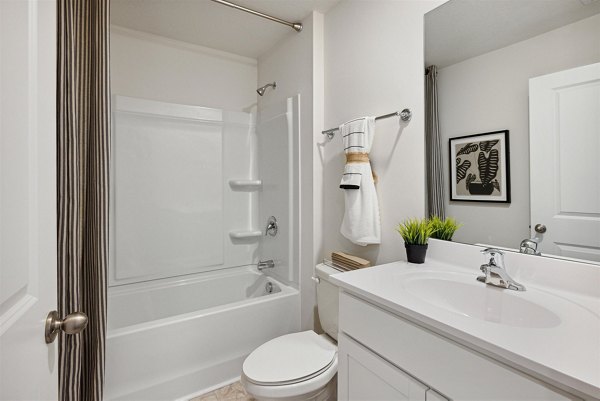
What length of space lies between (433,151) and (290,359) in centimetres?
118

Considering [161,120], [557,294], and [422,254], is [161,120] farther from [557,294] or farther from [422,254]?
[557,294]

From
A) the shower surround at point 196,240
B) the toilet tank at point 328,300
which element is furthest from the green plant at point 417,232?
the shower surround at point 196,240

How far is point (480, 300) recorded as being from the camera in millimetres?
1030

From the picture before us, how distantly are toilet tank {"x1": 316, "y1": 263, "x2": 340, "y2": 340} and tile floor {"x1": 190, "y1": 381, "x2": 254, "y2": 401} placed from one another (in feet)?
2.12

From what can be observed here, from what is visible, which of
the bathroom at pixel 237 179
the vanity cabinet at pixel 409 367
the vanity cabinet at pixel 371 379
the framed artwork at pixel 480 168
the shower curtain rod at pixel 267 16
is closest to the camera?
the bathroom at pixel 237 179

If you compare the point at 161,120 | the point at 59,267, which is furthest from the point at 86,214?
the point at 161,120

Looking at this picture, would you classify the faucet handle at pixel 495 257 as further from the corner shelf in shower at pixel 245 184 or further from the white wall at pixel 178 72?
the white wall at pixel 178 72

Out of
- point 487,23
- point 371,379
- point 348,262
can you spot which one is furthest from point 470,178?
point 371,379

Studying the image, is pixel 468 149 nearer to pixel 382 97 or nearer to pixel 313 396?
pixel 382 97

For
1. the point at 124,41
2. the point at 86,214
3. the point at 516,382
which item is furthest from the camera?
the point at 124,41

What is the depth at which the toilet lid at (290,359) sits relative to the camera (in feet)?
4.17

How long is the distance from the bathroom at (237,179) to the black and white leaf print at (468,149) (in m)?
0.06

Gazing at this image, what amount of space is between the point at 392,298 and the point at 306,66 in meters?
1.72

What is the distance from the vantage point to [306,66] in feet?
6.82
